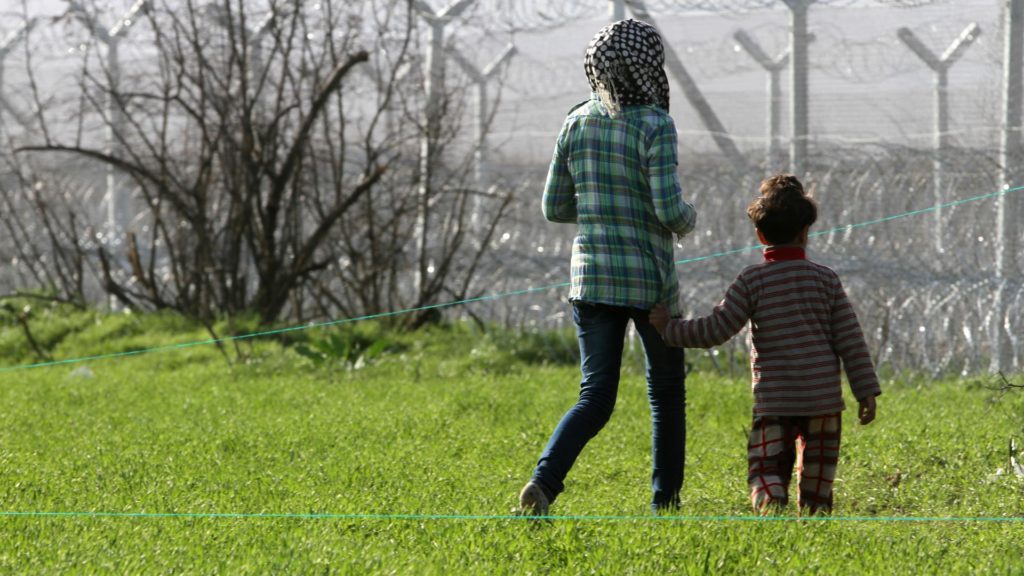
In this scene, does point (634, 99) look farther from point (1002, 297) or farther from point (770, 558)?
point (1002, 297)

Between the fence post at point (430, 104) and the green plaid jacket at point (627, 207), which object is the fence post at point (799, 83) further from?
the green plaid jacket at point (627, 207)

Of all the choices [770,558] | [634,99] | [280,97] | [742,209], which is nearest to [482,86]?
[280,97]

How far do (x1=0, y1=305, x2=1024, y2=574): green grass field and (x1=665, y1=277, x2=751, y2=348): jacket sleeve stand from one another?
0.50m

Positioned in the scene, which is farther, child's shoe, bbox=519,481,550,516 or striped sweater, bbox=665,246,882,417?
striped sweater, bbox=665,246,882,417

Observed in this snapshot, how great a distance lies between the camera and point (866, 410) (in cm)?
407

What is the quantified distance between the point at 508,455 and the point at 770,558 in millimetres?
1932

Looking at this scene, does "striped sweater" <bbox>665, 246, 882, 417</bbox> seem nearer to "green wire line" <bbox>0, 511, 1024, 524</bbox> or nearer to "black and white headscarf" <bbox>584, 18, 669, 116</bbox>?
"green wire line" <bbox>0, 511, 1024, 524</bbox>

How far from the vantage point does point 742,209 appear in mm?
8117

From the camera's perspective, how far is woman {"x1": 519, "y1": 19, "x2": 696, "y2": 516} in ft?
13.1

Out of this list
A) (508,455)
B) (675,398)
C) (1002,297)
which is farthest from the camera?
(1002,297)

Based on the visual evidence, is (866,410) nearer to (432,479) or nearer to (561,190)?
(561,190)

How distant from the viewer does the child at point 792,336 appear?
4.02 m

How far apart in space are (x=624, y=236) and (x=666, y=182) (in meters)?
0.21

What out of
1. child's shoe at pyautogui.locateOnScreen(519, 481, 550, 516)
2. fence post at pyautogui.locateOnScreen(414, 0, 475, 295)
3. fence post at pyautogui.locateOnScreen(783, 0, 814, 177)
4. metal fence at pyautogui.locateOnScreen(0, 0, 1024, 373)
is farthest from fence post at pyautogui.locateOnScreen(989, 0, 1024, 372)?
child's shoe at pyautogui.locateOnScreen(519, 481, 550, 516)
